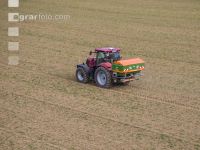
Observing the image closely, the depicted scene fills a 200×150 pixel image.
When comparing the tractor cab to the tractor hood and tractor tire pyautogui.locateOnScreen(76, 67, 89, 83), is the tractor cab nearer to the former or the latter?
tractor tire pyautogui.locateOnScreen(76, 67, 89, 83)

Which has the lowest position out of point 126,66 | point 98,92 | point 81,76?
point 98,92

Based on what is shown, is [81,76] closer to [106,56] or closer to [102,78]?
[102,78]

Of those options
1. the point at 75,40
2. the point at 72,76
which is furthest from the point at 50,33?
the point at 72,76

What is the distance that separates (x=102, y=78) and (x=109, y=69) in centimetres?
55

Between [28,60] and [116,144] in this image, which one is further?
[28,60]

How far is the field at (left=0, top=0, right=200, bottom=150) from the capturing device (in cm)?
1038

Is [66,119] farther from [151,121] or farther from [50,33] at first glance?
[50,33]

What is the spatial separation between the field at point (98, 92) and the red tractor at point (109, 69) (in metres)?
0.32

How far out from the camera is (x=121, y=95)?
533 inches

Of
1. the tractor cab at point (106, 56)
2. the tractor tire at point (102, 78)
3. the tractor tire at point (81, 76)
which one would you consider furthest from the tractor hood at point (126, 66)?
the tractor tire at point (81, 76)

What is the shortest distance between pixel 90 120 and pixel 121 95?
230cm

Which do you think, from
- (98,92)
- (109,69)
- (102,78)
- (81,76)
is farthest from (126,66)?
(81,76)

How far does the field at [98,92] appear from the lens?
34.0 ft

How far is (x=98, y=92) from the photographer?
13742 mm
